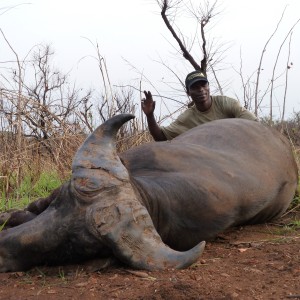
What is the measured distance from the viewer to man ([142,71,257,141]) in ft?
18.2

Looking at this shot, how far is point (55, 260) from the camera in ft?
8.42

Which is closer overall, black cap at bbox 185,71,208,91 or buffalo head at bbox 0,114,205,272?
buffalo head at bbox 0,114,205,272

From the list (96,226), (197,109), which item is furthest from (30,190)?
(96,226)

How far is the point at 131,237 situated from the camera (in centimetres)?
232

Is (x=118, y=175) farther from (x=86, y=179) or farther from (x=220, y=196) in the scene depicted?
(x=220, y=196)

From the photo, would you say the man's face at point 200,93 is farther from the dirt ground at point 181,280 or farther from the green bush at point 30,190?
the dirt ground at point 181,280

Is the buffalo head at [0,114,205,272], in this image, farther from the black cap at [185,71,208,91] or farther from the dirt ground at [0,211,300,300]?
the black cap at [185,71,208,91]

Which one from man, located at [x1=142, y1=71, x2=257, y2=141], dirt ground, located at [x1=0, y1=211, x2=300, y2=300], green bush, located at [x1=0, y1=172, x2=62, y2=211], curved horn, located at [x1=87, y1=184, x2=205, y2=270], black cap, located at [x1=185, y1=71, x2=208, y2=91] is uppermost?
black cap, located at [x1=185, y1=71, x2=208, y2=91]

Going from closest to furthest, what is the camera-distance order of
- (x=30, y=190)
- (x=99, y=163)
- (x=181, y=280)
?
(x=181, y=280)
(x=99, y=163)
(x=30, y=190)

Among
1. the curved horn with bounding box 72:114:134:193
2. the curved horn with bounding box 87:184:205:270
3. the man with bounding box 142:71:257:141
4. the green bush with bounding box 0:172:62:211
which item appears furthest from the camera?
the man with bounding box 142:71:257:141

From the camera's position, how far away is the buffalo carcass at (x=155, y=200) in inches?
92.7

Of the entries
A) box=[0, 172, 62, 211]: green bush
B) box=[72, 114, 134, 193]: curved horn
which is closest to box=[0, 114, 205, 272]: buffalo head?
box=[72, 114, 134, 193]: curved horn

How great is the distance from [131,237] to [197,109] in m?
3.54

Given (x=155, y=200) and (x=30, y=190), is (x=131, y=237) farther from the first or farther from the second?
(x=30, y=190)
